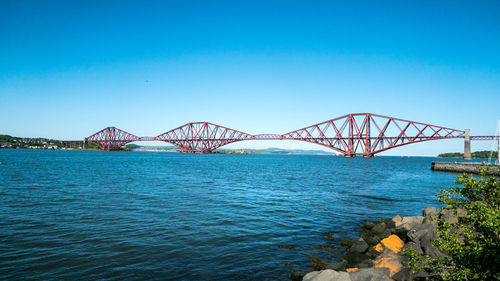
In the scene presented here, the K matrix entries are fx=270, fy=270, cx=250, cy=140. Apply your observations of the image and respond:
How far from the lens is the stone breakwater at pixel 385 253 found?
5293 mm

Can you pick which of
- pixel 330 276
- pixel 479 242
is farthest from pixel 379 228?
pixel 479 242

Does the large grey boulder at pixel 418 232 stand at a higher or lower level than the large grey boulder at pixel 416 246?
higher

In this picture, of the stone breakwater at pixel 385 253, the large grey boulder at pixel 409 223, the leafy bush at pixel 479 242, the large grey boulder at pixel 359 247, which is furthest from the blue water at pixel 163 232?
the leafy bush at pixel 479 242

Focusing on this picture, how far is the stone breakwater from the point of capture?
5.29 m

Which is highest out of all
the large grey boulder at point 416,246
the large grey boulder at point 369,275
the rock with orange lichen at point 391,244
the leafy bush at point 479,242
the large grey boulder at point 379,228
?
the leafy bush at point 479,242

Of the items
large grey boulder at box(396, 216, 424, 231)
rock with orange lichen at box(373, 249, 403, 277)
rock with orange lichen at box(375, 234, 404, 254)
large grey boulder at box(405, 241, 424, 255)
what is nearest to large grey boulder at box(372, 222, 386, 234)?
large grey boulder at box(396, 216, 424, 231)

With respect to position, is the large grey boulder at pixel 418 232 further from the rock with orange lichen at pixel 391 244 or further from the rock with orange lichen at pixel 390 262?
the rock with orange lichen at pixel 390 262

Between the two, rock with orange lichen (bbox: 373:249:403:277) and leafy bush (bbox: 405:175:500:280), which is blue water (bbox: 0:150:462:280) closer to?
rock with orange lichen (bbox: 373:249:403:277)

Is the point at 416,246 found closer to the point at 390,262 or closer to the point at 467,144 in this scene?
the point at 390,262

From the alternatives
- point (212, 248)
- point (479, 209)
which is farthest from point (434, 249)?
point (212, 248)

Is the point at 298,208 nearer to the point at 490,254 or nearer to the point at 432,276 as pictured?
the point at 432,276

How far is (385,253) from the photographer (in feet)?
23.1

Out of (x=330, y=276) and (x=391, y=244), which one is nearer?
(x=330, y=276)

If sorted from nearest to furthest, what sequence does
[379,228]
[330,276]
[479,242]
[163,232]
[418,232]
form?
[479,242] < [330,276] < [418,232] < [163,232] < [379,228]
